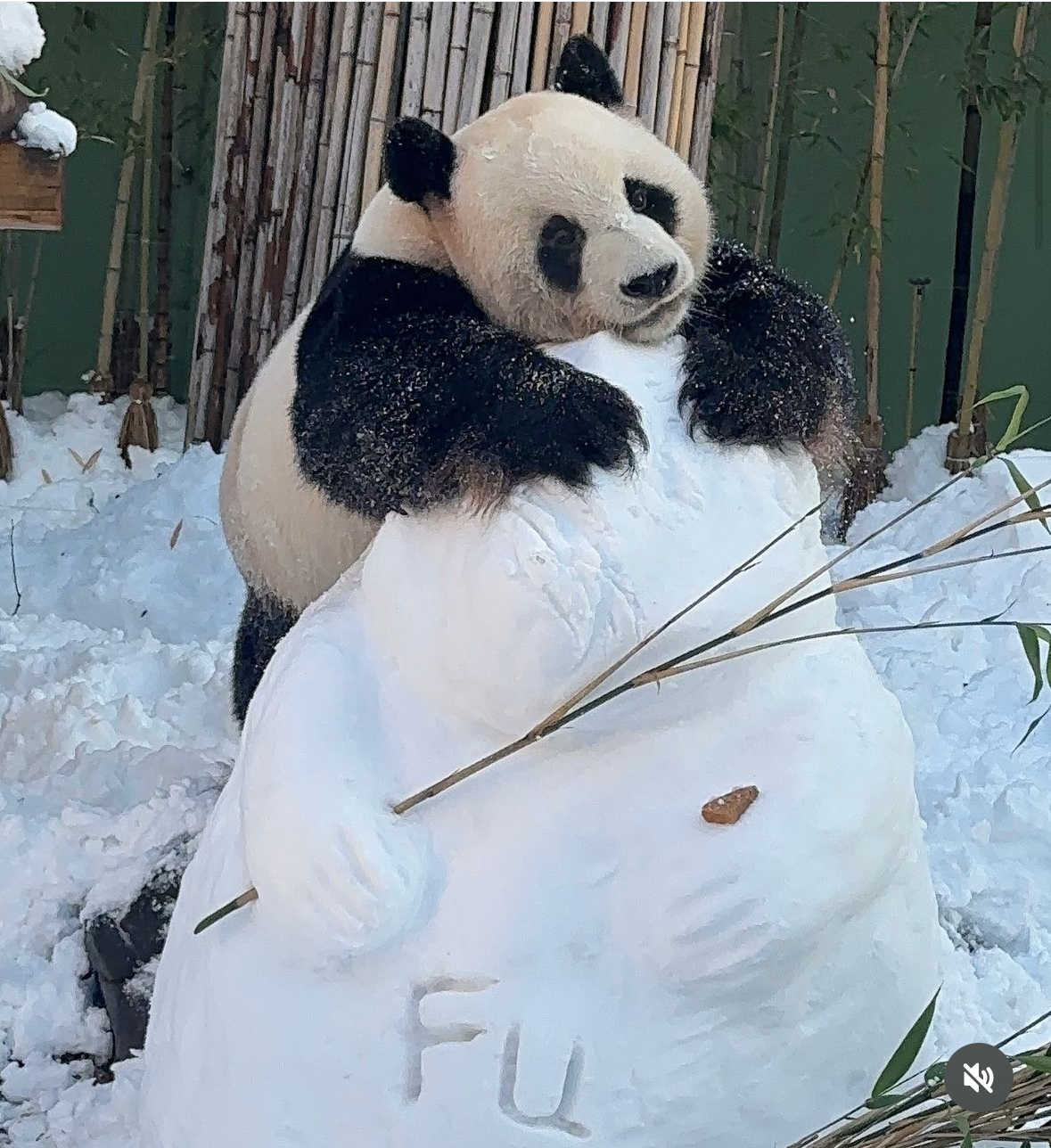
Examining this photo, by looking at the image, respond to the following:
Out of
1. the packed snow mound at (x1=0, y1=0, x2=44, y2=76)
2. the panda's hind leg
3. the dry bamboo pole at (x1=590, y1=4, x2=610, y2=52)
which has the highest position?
the dry bamboo pole at (x1=590, y1=4, x2=610, y2=52)

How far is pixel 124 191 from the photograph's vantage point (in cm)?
374

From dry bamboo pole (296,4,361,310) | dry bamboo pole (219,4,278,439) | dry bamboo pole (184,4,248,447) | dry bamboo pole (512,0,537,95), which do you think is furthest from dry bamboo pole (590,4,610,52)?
dry bamboo pole (184,4,248,447)

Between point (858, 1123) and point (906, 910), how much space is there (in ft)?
0.56

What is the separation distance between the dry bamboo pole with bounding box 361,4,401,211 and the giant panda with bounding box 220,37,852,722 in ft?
4.25

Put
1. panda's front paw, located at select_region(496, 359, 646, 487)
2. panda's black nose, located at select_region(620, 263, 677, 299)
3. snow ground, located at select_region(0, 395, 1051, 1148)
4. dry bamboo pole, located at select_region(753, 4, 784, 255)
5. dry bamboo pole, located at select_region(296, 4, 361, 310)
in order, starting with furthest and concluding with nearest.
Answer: dry bamboo pole, located at select_region(753, 4, 784, 255), dry bamboo pole, located at select_region(296, 4, 361, 310), snow ground, located at select_region(0, 395, 1051, 1148), panda's black nose, located at select_region(620, 263, 677, 299), panda's front paw, located at select_region(496, 359, 646, 487)

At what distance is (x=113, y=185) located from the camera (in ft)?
13.1

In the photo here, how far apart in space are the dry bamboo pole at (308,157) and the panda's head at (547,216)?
5.41ft

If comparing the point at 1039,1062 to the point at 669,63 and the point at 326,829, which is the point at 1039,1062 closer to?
the point at 326,829

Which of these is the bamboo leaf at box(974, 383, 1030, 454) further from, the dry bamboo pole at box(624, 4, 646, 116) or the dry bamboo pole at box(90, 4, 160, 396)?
the dry bamboo pole at box(90, 4, 160, 396)

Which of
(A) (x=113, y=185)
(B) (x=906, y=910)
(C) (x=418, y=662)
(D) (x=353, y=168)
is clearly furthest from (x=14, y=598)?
(B) (x=906, y=910)

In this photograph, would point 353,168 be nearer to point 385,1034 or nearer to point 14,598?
point 14,598

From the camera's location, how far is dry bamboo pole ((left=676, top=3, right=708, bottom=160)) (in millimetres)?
2363

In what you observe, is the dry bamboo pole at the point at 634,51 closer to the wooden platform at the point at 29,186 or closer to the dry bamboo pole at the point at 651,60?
the dry bamboo pole at the point at 651,60

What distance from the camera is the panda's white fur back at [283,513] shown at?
1432 mm
